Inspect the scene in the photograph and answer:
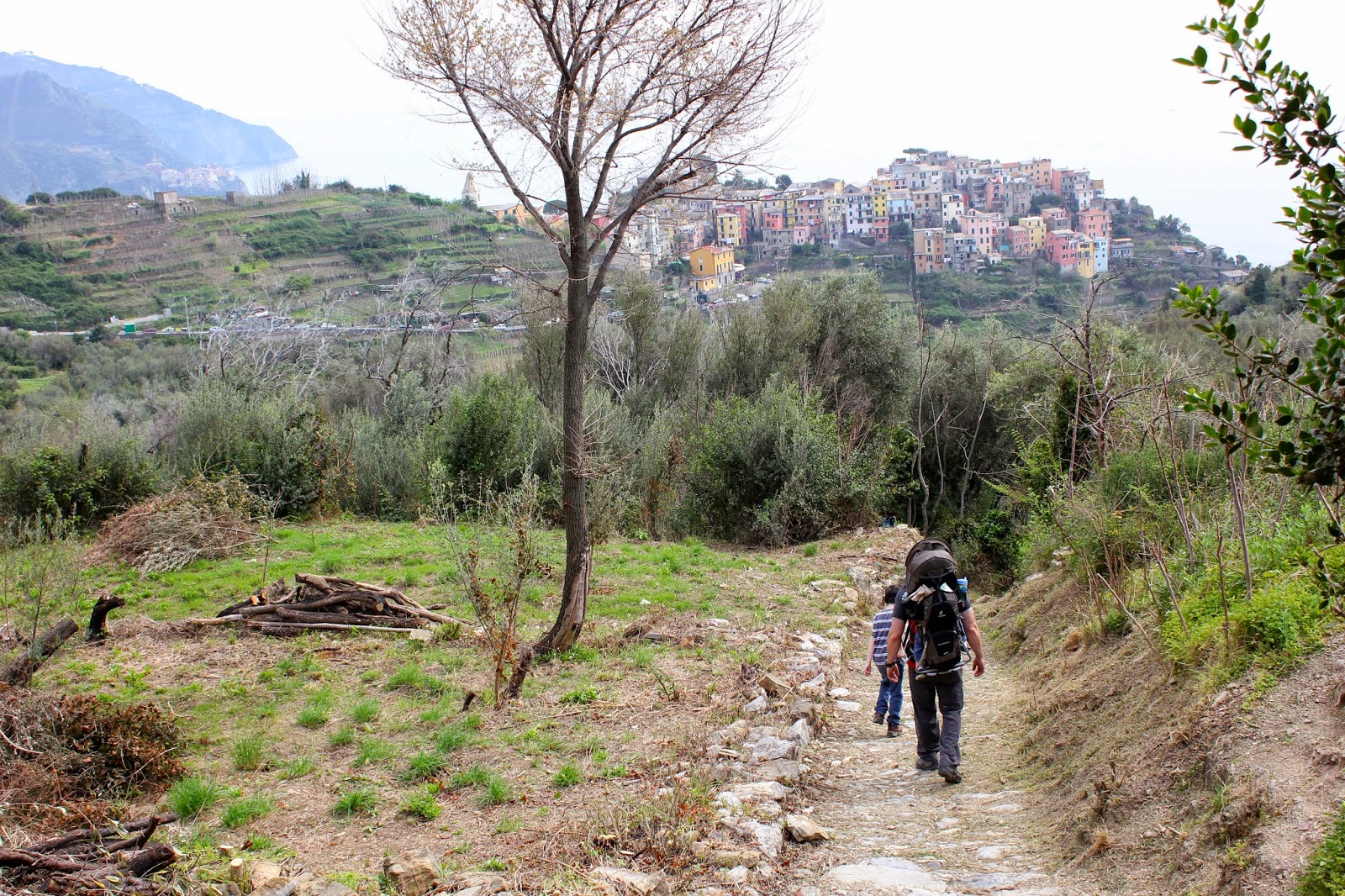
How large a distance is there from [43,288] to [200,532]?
46.6m

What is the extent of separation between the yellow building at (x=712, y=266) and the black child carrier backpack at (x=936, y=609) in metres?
37.9

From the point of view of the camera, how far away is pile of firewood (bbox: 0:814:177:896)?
3.74m

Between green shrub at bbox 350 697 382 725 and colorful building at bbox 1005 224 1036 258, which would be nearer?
green shrub at bbox 350 697 382 725

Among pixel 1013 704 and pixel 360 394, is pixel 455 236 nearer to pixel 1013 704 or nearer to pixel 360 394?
pixel 360 394

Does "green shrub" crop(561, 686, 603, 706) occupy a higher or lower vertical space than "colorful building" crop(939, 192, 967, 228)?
lower

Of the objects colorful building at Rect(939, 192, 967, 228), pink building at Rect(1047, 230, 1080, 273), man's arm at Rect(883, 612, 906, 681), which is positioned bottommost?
man's arm at Rect(883, 612, 906, 681)

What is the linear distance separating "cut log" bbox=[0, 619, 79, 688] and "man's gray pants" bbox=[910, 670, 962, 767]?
22.5 feet

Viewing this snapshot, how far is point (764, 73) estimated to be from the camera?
305 inches

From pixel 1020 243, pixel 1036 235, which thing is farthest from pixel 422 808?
pixel 1036 235

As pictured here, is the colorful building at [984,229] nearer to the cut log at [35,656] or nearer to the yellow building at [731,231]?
the yellow building at [731,231]

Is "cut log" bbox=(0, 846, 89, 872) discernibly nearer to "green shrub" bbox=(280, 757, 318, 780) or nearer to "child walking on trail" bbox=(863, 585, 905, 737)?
"green shrub" bbox=(280, 757, 318, 780)

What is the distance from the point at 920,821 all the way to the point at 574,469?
13.9 ft

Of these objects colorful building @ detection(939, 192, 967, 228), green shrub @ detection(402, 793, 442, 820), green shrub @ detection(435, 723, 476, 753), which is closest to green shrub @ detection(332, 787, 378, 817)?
green shrub @ detection(402, 793, 442, 820)

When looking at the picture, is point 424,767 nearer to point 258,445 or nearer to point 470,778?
point 470,778
